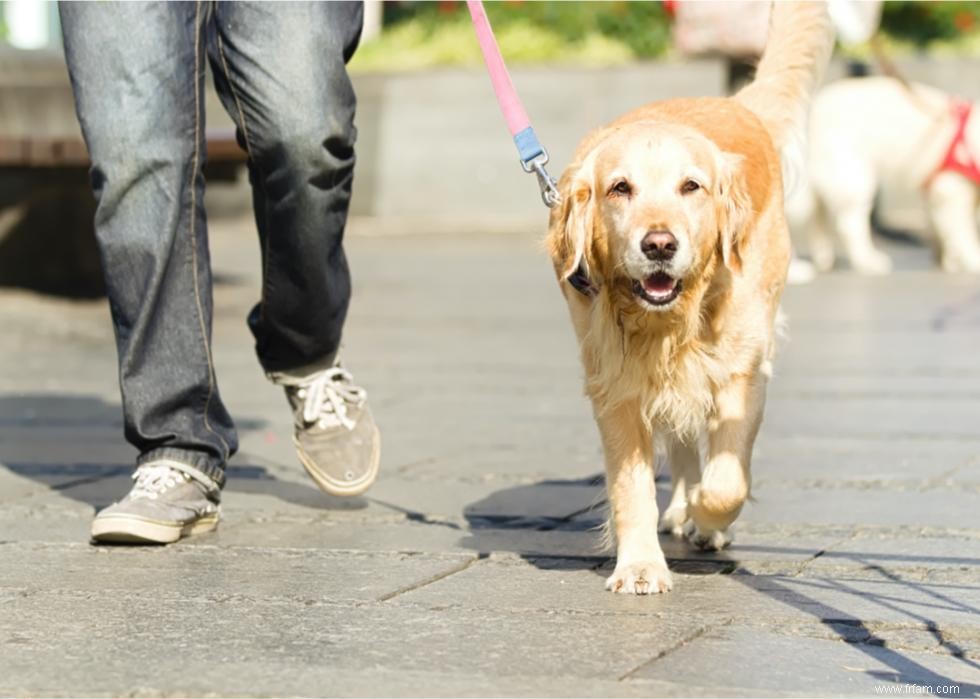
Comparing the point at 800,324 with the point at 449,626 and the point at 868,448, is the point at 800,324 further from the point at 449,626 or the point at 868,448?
the point at 449,626

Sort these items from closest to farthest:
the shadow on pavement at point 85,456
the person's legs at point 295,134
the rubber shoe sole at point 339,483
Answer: the person's legs at point 295,134, the rubber shoe sole at point 339,483, the shadow on pavement at point 85,456

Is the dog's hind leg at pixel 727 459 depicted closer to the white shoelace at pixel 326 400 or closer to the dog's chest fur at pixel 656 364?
the dog's chest fur at pixel 656 364

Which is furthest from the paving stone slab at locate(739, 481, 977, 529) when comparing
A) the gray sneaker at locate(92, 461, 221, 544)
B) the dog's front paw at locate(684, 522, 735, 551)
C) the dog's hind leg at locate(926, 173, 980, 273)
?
the dog's hind leg at locate(926, 173, 980, 273)

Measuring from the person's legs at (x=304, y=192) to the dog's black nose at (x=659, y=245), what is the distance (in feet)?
3.06

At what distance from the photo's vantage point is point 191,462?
12.8 feet

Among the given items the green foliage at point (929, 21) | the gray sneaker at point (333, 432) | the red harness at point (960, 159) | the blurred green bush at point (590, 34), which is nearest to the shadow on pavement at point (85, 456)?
the gray sneaker at point (333, 432)

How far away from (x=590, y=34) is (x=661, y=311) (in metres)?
11.3

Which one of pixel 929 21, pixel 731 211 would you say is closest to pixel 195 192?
pixel 731 211

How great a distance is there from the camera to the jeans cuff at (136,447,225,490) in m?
3.89

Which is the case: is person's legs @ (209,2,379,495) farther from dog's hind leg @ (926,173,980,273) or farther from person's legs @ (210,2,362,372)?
dog's hind leg @ (926,173,980,273)

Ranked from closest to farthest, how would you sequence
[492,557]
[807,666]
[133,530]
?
[807,666] < [492,557] < [133,530]

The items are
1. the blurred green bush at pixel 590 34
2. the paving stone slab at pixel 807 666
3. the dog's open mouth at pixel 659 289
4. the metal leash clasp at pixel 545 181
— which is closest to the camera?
the paving stone slab at pixel 807 666

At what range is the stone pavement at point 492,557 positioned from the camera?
2701 millimetres

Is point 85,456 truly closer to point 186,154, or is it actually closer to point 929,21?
point 186,154
